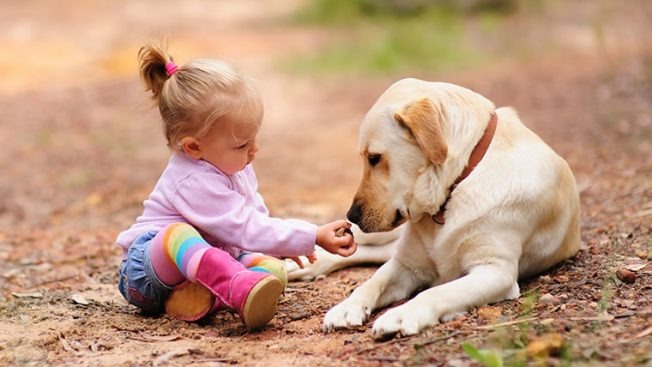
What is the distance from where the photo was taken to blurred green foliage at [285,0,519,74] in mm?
12797

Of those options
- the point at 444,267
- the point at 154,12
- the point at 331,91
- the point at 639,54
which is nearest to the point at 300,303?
the point at 444,267

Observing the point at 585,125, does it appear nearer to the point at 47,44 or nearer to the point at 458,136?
the point at 458,136

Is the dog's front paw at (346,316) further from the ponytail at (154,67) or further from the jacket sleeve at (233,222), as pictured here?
the ponytail at (154,67)

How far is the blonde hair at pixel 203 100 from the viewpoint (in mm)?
3904

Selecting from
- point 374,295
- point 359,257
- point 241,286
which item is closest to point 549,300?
point 374,295

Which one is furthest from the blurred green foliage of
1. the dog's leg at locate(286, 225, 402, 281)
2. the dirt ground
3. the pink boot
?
the pink boot

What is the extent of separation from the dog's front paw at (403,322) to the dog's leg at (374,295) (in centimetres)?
24

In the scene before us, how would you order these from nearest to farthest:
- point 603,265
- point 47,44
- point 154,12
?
point 603,265 → point 47,44 → point 154,12

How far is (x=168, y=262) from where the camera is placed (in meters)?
3.93

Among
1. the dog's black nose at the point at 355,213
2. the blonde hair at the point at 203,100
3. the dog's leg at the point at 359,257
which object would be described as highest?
the blonde hair at the point at 203,100

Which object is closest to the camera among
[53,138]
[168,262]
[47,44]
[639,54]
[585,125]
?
[168,262]

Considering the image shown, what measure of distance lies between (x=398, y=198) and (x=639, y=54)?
28.3ft

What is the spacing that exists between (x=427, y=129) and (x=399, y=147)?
164 millimetres

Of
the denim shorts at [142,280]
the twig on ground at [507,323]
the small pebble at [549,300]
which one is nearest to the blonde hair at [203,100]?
the denim shorts at [142,280]
